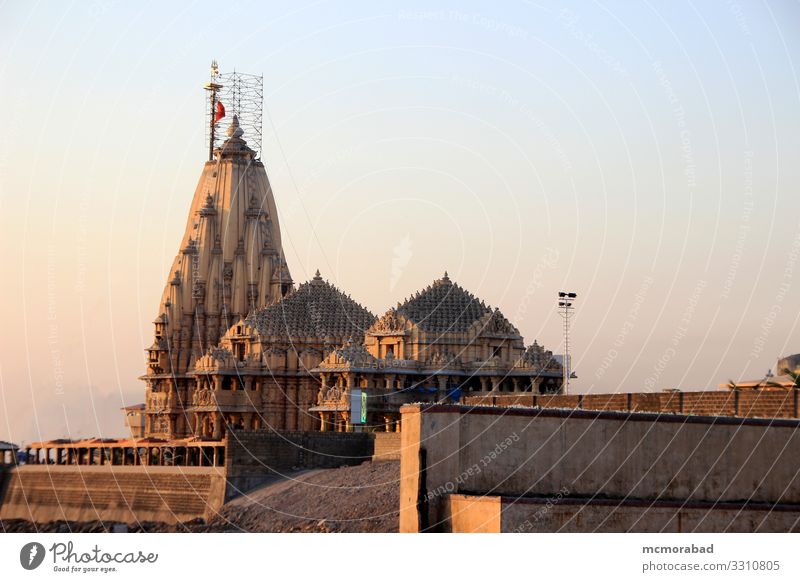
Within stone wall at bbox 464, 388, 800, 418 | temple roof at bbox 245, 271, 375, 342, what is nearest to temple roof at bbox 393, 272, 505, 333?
temple roof at bbox 245, 271, 375, 342

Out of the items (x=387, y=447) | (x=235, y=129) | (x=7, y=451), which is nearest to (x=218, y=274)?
(x=235, y=129)

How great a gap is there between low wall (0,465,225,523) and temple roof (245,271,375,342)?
41.2 feet

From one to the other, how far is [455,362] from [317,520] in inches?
1101

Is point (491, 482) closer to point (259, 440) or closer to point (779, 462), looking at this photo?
point (779, 462)

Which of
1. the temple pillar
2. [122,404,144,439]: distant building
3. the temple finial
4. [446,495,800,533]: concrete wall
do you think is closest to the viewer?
[446,495,800,533]: concrete wall

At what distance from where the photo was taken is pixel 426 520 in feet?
142

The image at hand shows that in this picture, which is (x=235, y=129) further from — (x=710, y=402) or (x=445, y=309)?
(x=710, y=402)

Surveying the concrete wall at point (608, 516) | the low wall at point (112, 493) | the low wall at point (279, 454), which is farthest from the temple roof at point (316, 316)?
the concrete wall at point (608, 516)

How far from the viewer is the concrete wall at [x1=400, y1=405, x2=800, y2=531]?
43375 millimetres

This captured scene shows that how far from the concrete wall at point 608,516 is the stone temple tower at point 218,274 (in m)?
66.4

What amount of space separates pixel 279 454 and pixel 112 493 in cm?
1460

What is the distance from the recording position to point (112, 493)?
8931cm

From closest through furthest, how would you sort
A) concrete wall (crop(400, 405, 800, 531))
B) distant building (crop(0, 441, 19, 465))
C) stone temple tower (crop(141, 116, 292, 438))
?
concrete wall (crop(400, 405, 800, 531)), distant building (crop(0, 441, 19, 465)), stone temple tower (crop(141, 116, 292, 438))

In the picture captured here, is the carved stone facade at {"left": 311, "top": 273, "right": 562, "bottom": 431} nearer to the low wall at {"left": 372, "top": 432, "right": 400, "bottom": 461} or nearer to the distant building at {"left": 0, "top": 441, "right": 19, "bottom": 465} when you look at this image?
the low wall at {"left": 372, "top": 432, "right": 400, "bottom": 461}
